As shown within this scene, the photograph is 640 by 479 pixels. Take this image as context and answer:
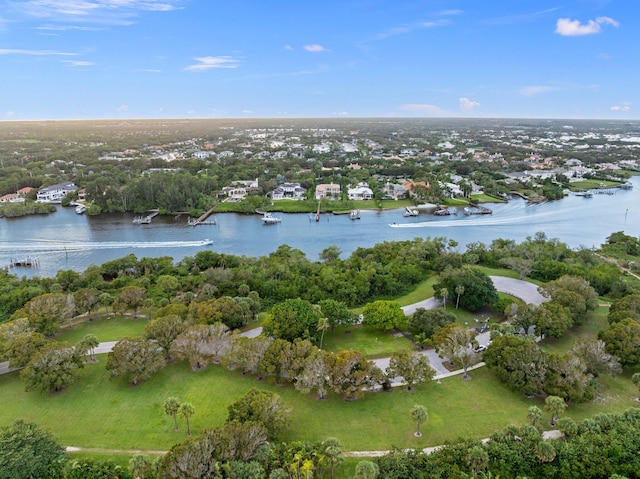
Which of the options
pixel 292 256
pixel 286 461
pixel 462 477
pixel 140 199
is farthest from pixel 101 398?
pixel 140 199

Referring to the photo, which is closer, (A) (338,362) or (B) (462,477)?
(B) (462,477)

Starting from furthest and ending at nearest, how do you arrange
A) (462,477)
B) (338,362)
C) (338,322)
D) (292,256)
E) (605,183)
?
(605,183) < (292,256) < (338,322) < (338,362) < (462,477)

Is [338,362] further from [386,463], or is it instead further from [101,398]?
[101,398]

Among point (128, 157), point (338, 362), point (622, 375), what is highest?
point (128, 157)

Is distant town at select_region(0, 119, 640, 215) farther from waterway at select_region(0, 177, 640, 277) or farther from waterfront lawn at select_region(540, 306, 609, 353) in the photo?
waterfront lawn at select_region(540, 306, 609, 353)

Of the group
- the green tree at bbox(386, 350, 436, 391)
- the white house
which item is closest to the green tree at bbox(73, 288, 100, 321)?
the green tree at bbox(386, 350, 436, 391)

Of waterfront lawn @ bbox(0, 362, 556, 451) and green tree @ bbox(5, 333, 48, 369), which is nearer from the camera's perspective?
waterfront lawn @ bbox(0, 362, 556, 451)

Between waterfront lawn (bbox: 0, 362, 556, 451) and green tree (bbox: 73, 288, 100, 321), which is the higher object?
green tree (bbox: 73, 288, 100, 321)
